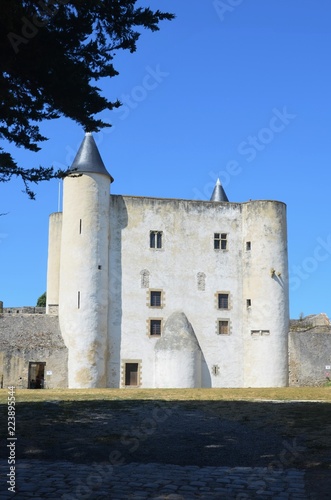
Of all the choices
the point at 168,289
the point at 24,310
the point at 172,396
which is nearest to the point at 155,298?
the point at 168,289

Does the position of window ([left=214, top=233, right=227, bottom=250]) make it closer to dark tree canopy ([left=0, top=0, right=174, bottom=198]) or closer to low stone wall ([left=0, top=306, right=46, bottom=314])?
low stone wall ([left=0, top=306, right=46, bottom=314])

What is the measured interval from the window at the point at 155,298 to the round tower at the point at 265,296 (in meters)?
4.86

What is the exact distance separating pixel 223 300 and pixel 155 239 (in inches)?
203

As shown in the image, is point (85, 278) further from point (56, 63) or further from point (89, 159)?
point (56, 63)

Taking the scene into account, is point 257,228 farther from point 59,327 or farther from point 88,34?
point 88,34

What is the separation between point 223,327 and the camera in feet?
121

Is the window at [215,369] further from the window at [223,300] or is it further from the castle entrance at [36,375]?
the castle entrance at [36,375]

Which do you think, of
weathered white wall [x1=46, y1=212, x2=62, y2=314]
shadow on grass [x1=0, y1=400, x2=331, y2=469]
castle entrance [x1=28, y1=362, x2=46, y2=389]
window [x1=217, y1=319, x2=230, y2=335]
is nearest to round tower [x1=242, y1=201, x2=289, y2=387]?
window [x1=217, y1=319, x2=230, y2=335]

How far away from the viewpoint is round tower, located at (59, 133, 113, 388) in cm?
3422

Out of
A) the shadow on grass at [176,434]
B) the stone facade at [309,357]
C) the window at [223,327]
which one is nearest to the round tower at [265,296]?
the stone facade at [309,357]

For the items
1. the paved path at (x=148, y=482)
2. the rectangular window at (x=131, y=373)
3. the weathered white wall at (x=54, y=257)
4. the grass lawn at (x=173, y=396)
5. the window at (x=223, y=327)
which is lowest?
the paved path at (x=148, y=482)

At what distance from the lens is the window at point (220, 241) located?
37.7 m

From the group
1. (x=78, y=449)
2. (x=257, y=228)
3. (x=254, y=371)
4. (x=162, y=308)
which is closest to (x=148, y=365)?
(x=162, y=308)

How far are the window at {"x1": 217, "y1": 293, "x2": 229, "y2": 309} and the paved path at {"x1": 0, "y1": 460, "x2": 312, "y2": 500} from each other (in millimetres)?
Answer: 28798
